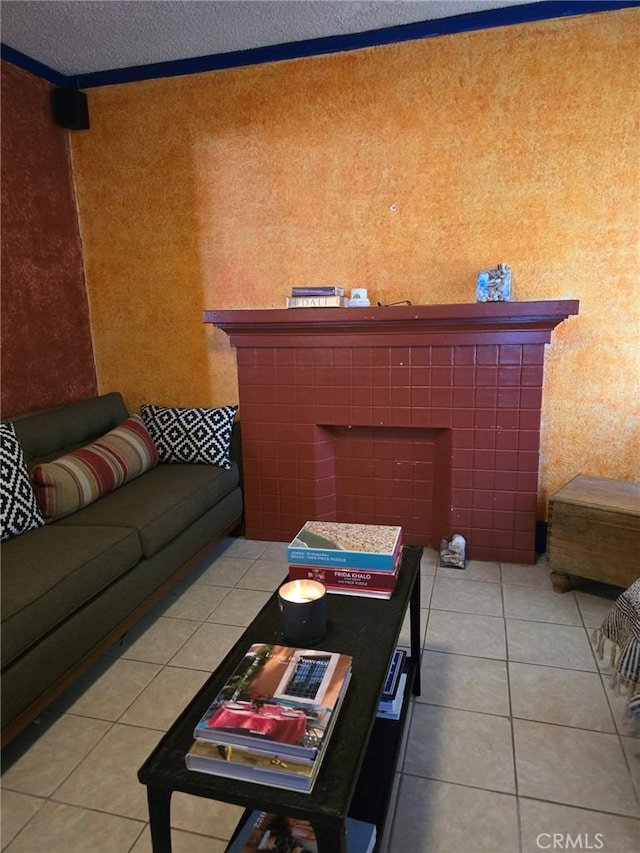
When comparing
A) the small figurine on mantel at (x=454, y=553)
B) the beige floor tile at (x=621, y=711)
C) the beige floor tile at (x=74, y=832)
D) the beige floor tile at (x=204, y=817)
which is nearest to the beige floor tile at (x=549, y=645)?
the beige floor tile at (x=621, y=711)

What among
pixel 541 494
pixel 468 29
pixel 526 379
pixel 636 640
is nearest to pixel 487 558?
pixel 541 494

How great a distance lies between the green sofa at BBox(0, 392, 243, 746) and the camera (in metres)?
1.51

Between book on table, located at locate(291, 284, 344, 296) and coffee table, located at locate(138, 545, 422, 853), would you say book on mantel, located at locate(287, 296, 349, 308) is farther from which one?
coffee table, located at locate(138, 545, 422, 853)

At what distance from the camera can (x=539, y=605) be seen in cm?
221

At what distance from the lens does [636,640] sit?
149cm

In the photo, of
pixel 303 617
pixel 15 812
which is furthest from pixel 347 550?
pixel 15 812

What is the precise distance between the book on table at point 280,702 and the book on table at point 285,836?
237 mm

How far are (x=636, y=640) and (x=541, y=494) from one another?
4.07 ft

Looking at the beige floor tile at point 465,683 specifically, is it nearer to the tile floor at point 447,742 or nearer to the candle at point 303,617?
Answer: the tile floor at point 447,742

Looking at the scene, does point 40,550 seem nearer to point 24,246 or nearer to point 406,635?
point 406,635

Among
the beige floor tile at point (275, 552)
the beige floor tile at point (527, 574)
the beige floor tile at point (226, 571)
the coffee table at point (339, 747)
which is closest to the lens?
the coffee table at point (339, 747)

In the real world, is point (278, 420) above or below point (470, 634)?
Result: above

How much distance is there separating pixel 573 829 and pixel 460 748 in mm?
317

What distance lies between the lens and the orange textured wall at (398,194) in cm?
233
